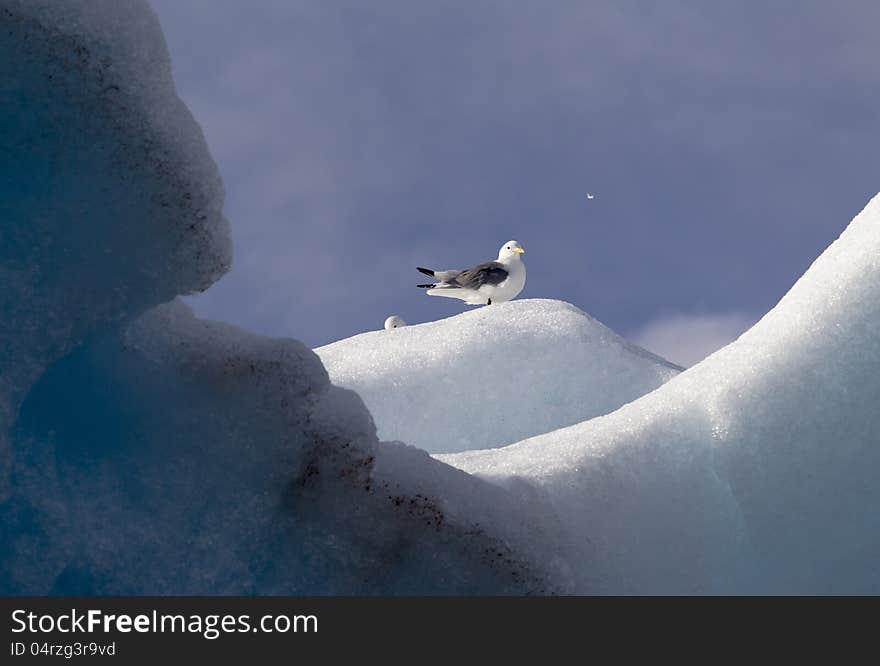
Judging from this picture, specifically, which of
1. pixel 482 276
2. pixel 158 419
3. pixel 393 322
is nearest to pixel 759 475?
pixel 158 419

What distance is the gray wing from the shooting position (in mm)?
10570

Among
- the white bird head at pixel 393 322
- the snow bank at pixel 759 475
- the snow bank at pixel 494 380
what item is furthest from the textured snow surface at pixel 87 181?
the white bird head at pixel 393 322

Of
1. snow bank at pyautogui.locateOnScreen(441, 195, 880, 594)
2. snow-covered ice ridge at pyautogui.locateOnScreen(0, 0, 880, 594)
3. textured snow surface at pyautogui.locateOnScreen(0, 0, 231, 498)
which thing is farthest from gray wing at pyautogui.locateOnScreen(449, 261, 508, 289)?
textured snow surface at pyautogui.locateOnScreen(0, 0, 231, 498)

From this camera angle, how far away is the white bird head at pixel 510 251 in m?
11.2

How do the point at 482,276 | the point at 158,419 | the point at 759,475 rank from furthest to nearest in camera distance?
the point at 482,276
the point at 759,475
the point at 158,419

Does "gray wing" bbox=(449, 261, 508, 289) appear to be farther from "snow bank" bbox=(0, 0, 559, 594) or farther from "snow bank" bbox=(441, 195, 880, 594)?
"snow bank" bbox=(0, 0, 559, 594)

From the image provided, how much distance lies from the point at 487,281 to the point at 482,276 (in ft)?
0.28

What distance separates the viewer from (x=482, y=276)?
10.6 meters

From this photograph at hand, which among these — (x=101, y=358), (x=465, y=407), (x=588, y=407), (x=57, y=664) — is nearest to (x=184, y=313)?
(x=101, y=358)

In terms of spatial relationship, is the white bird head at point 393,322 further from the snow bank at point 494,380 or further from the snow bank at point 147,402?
the snow bank at point 147,402

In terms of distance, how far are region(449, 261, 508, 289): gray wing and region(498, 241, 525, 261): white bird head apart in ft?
1.67

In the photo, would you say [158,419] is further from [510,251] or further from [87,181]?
[510,251]

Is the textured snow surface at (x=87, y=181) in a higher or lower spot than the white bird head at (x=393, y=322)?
lower

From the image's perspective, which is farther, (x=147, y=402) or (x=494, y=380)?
(x=494, y=380)
